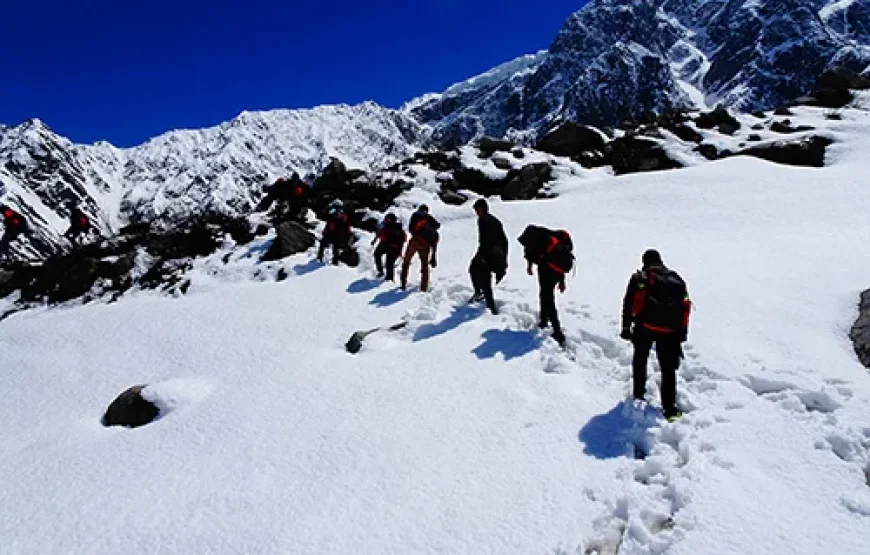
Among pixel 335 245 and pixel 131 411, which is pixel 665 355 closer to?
pixel 131 411

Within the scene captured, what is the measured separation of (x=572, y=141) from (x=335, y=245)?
18.5m

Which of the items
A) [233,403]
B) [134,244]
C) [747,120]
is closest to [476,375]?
[233,403]

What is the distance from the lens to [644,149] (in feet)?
91.5

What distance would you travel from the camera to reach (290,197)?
78.5 feet

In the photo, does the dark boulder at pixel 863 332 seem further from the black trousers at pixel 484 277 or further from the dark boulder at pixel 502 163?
the dark boulder at pixel 502 163

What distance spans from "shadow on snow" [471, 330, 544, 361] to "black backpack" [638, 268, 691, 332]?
3.24m

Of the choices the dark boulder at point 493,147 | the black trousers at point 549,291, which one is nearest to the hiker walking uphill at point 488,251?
the black trousers at point 549,291

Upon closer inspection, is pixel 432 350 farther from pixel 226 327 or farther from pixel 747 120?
pixel 747 120

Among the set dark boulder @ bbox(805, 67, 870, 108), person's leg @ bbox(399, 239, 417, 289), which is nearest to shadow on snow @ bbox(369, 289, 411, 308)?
person's leg @ bbox(399, 239, 417, 289)

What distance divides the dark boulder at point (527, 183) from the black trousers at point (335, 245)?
9.68 m

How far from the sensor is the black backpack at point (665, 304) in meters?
7.80

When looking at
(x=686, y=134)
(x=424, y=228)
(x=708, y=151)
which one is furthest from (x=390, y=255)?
(x=686, y=134)

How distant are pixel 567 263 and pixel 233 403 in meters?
6.99

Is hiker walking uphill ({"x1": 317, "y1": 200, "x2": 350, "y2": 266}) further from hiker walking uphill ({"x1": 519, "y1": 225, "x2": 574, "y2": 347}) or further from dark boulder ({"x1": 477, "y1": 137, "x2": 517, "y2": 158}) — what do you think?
dark boulder ({"x1": 477, "y1": 137, "x2": 517, "y2": 158})
